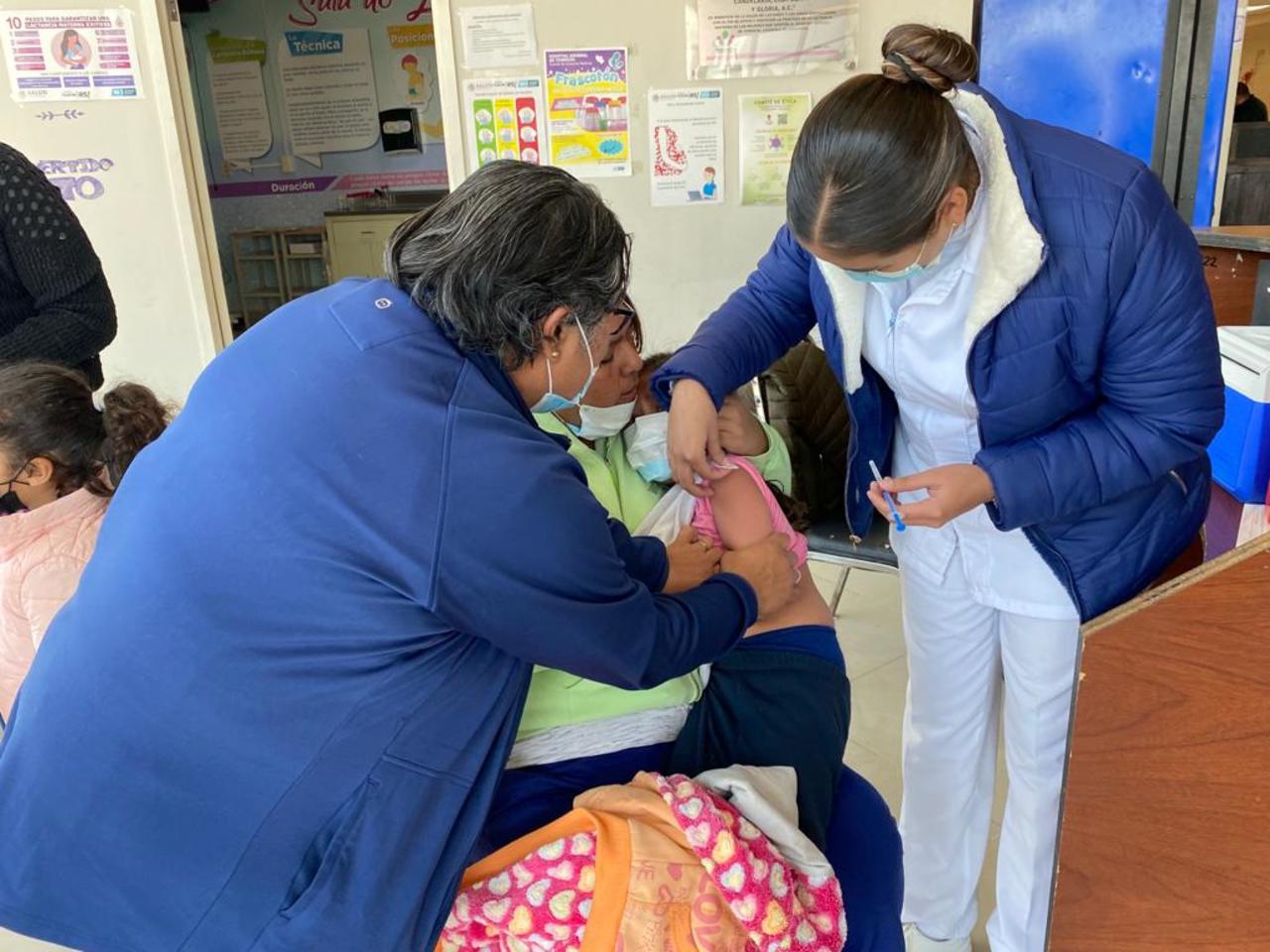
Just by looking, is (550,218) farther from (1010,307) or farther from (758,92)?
(758,92)

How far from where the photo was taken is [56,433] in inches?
66.0

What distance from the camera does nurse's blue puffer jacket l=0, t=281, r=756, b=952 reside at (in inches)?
31.4

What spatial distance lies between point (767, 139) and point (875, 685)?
6.09 ft

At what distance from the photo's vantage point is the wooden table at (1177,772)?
807 mm

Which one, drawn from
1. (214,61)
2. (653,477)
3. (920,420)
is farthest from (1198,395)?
(214,61)

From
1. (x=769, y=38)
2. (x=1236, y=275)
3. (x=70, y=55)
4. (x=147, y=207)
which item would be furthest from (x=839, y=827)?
(x=70, y=55)

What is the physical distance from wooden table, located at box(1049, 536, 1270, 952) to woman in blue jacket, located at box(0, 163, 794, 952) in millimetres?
422

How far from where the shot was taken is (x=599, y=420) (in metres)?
1.34

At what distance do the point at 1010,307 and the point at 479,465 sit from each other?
2.33 ft

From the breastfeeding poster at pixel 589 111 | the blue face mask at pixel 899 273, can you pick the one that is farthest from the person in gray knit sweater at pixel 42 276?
the breastfeeding poster at pixel 589 111

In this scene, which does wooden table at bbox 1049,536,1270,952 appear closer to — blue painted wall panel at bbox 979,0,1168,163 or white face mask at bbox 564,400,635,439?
white face mask at bbox 564,400,635,439

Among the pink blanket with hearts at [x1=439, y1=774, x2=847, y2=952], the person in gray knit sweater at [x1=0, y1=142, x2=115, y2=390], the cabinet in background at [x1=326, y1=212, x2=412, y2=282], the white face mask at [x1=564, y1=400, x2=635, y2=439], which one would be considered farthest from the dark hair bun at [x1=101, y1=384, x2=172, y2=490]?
the cabinet in background at [x1=326, y1=212, x2=412, y2=282]

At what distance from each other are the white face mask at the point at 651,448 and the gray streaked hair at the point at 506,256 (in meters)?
0.40

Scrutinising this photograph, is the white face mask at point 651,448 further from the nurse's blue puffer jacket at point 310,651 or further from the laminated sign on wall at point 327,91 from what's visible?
the laminated sign on wall at point 327,91
